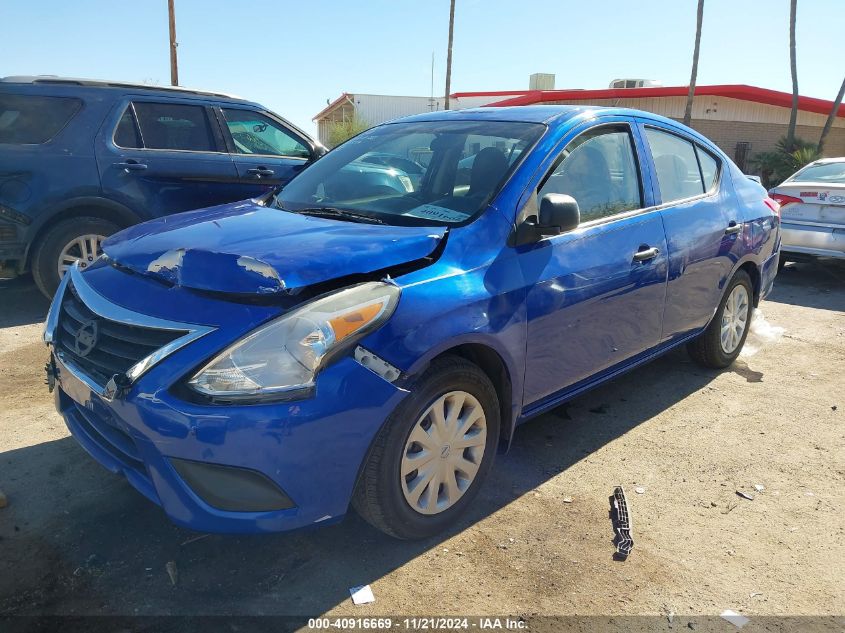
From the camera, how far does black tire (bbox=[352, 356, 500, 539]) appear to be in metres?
2.51

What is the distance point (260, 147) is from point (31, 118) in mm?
2054

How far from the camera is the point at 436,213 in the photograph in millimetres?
3154

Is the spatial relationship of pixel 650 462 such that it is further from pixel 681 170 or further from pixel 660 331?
pixel 681 170

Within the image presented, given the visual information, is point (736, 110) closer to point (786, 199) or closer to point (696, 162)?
point (786, 199)

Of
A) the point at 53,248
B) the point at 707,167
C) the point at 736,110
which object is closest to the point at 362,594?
the point at 707,167

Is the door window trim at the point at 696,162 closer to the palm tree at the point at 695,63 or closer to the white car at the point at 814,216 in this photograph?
the white car at the point at 814,216

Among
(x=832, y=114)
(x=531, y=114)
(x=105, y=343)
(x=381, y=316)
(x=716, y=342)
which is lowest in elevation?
(x=716, y=342)

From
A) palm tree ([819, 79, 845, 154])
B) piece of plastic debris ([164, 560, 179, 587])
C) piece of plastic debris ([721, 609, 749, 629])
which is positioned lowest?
piece of plastic debris ([721, 609, 749, 629])

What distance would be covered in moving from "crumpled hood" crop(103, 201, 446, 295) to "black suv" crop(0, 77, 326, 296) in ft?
7.94

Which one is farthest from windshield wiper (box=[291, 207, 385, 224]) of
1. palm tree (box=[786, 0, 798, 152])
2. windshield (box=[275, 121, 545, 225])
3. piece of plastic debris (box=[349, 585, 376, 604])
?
palm tree (box=[786, 0, 798, 152])

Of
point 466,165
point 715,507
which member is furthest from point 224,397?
point 715,507

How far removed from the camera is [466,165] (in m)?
3.46

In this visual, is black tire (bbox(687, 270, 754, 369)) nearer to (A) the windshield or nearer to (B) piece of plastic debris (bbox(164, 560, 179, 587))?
(A) the windshield

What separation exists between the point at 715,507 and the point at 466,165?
2064mm
